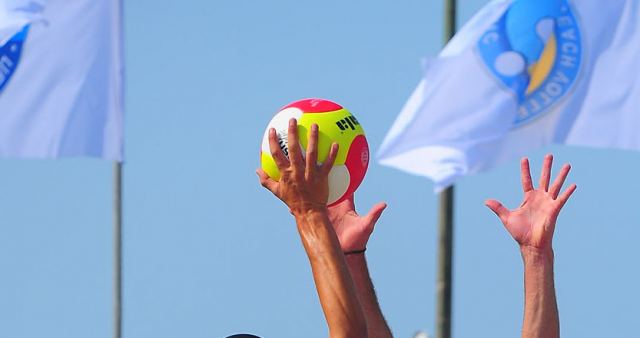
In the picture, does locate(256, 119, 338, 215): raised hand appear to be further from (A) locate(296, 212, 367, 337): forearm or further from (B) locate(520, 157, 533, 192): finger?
(B) locate(520, 157, 533, 192): finger

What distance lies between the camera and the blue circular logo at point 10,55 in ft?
59.2

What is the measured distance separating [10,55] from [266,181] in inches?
450

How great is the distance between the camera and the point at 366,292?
8.09 metres

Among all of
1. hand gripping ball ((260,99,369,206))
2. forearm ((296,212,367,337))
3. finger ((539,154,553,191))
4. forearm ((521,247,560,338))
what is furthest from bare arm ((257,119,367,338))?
finger ((539,154,553,191))

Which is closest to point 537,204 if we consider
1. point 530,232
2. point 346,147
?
point 530,232

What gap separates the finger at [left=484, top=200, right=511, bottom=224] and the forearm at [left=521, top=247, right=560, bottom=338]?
175mm

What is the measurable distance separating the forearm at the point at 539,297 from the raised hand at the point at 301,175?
4.07 feet

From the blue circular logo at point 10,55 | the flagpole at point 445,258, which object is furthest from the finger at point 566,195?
the blue circular logo at point 10,55

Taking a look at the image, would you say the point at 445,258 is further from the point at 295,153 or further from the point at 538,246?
the point at 295,153

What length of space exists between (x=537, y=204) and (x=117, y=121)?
11.0 m

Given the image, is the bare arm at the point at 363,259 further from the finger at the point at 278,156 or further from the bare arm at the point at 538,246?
the finger at the point at 278,156

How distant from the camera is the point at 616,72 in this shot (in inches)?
672

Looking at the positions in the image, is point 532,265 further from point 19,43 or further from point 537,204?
point 19,43

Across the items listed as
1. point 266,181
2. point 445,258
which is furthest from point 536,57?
point 266,181
